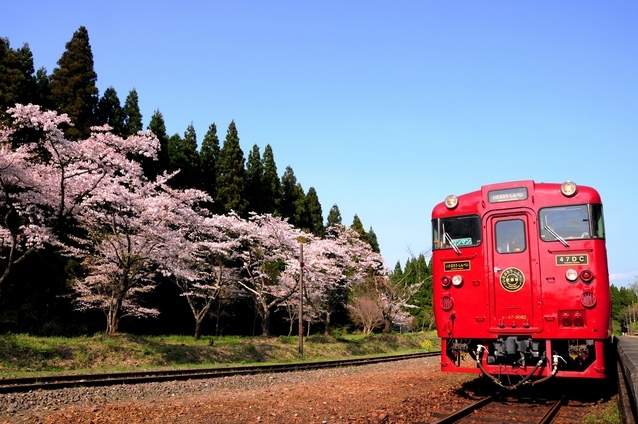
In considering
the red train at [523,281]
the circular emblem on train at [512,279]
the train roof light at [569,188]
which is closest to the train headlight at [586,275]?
the red train at [523,281]

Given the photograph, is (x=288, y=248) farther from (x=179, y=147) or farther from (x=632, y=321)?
(x=632, y=321)

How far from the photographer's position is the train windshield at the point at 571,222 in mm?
8570

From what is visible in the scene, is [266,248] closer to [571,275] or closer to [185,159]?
[185,159]

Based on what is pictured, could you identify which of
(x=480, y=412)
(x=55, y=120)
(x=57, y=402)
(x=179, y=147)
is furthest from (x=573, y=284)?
(x=179, y=147)

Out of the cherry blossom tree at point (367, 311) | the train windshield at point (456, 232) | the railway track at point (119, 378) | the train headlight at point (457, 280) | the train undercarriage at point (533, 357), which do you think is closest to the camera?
the train undercarriage at point (533, 357)

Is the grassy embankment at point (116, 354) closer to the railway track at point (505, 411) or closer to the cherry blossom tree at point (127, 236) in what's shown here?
the cherry blossom tree at point (127, 236)

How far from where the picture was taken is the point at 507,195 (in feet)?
30.9

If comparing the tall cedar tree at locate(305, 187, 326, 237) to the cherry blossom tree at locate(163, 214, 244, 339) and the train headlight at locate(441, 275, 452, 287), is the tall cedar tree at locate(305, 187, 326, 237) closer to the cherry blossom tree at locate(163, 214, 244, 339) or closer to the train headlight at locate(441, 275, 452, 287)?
the cherry blossom tree at locate(163, 214, 244, 339)

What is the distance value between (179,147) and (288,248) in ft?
54.8

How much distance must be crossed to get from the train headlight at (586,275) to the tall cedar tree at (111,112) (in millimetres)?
31103

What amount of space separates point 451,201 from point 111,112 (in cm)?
3342

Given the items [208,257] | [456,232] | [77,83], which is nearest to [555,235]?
[456,232]

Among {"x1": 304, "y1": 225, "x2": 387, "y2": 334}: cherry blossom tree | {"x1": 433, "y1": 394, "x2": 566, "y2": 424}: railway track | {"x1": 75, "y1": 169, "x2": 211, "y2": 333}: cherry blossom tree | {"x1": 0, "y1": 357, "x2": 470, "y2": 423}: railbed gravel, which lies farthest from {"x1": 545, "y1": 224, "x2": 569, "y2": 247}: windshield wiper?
{"x1": 304, "y1": 225, "x2": 387, "y2": 334}: cherry blossom tree

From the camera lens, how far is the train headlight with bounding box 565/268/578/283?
27.8ft
